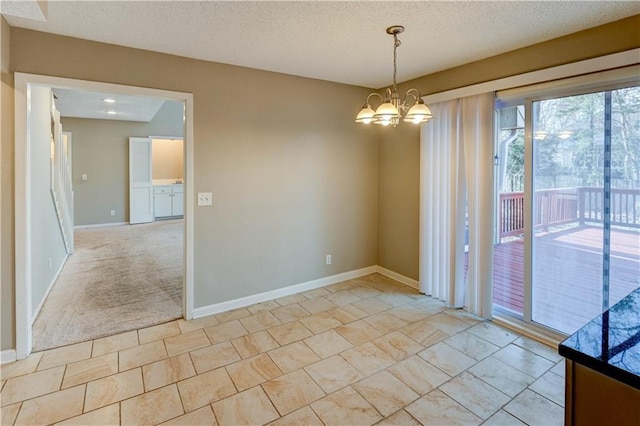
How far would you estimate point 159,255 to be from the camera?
5.91 meters

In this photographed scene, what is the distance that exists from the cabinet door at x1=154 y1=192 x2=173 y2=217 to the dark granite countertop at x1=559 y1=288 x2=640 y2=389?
987 centimetres

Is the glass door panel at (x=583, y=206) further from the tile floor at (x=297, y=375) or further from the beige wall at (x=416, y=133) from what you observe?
the tile floor at (x=297, y=375)

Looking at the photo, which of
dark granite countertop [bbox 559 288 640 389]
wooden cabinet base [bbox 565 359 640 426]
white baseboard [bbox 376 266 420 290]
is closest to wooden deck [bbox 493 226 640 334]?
white baseboard [bbox 376 266 420 290]

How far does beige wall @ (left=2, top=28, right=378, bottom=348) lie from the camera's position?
9.82ft

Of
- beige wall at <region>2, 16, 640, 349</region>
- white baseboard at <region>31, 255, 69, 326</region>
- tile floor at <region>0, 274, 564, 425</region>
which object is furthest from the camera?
white baseboard at <region>31, 255, 69, 326</region>

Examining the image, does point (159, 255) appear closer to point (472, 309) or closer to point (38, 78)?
point (38, 78)

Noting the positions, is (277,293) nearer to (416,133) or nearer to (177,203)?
(416,133)

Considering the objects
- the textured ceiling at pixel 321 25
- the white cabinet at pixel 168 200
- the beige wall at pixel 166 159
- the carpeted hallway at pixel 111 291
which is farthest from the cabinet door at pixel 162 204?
the textured ceiling at pixel 321 25

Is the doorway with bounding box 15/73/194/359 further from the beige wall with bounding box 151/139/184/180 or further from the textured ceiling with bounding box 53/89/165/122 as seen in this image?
the beige wall with bounding box 151/139/184/180

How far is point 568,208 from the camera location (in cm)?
293

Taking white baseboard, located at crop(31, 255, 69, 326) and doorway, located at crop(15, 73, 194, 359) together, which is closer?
doorway, located at crop(15, 73, 194, 359)

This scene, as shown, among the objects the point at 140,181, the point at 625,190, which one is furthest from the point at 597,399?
the point at 140,181

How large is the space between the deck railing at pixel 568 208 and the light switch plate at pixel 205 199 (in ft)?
9.79

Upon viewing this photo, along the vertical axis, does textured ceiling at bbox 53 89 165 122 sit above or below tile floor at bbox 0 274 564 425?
above
